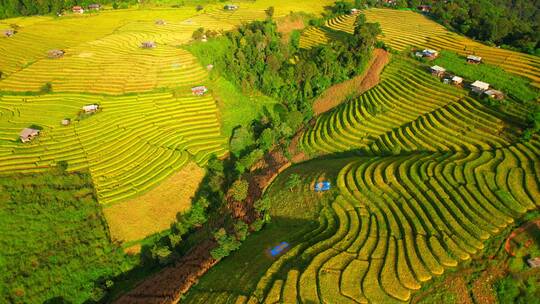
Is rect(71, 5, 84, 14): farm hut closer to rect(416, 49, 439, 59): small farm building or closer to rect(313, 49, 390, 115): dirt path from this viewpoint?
rect(313, 49, 390, 115): dirt path

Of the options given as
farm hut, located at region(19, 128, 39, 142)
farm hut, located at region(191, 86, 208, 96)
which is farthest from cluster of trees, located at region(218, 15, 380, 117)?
farm hut, located at region(19, 128, 39, 142)

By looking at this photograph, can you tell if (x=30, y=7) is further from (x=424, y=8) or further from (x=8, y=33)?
(x=424, y=8)

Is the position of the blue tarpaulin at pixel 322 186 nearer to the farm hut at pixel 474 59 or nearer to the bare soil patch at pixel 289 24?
the farm hut at pixel 474 59

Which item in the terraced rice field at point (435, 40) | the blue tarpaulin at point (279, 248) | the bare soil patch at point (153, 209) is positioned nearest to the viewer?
the blue tarpaulin at point (279, 248)

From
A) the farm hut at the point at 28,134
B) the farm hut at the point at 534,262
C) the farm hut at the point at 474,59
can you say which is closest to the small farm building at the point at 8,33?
the farm hut at the point at 28,134

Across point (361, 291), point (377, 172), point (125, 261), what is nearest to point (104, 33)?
point (125, 261)

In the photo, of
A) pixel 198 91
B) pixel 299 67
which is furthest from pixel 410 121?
pixel 198 91
